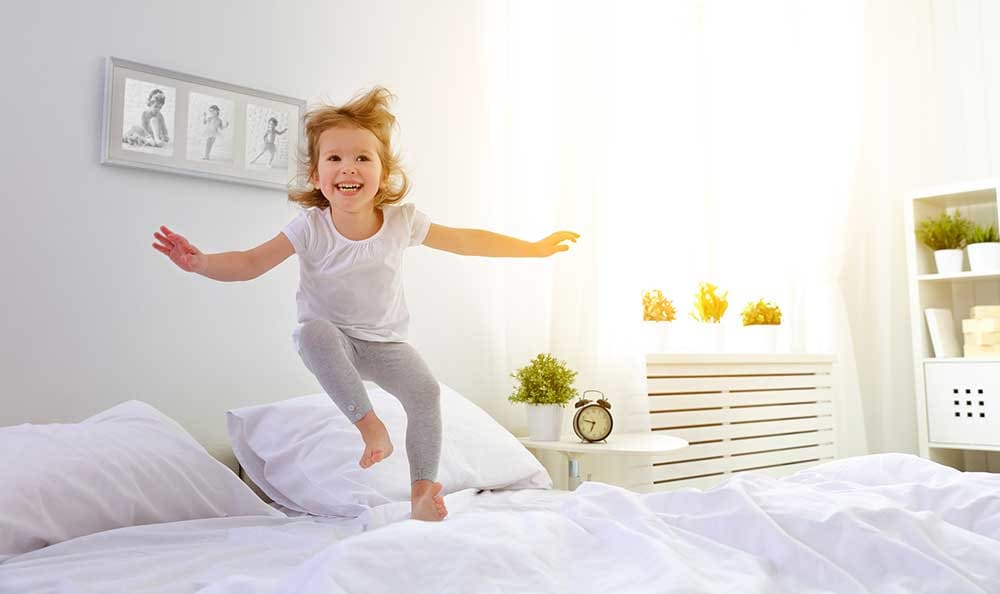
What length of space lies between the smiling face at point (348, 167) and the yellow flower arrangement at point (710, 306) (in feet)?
7.69

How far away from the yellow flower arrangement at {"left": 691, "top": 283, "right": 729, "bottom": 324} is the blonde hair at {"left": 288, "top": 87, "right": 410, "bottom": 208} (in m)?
2.22

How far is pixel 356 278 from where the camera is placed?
61.0 inches

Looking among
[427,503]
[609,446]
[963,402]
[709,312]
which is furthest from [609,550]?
[963,402]

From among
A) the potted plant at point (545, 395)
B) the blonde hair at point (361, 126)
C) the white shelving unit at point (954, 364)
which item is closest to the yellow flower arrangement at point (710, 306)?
the white shelving unit at point (954, 364)

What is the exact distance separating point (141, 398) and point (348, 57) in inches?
47.6

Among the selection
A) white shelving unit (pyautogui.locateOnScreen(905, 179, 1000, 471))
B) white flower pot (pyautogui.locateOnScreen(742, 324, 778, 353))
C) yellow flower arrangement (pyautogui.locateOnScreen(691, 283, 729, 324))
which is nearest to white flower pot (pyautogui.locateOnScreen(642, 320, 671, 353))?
yellow flower arrangement (pyautogui.locateOnScreen(691, 283, 729, 324))

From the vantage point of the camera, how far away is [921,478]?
1689 mm

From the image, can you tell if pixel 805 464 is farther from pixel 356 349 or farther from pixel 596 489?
pixel 356 349

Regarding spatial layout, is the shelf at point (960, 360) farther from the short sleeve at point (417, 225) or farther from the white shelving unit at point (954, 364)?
the short sleeve at point (417, 225)

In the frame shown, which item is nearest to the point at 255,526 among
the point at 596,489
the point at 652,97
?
the point at 596,489

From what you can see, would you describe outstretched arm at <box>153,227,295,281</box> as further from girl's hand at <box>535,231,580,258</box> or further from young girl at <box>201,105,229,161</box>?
young girl at <box>201,105,229,161</box>

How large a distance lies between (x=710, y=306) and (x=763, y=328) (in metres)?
0.24

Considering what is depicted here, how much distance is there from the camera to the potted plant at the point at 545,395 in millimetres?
2547

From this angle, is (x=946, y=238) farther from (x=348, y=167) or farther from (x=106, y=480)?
(x=106, y=480)
